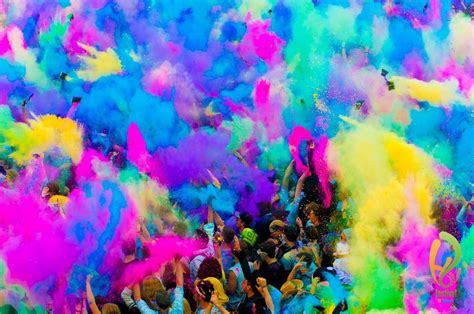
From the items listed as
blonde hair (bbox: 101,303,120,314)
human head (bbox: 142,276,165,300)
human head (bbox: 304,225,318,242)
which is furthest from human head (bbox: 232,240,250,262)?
blonde hair (bbox: 101,303,120,314)

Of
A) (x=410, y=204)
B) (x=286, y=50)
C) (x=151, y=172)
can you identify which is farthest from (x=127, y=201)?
(x=410, y=204)

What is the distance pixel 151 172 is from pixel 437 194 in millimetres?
1697

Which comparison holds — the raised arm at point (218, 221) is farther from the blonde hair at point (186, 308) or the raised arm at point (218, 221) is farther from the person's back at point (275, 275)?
the blonde hair at point (186, 308)

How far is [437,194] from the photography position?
324cm

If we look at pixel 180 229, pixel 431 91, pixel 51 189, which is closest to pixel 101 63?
pixel 51 189

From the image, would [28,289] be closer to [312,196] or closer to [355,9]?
[312,196]

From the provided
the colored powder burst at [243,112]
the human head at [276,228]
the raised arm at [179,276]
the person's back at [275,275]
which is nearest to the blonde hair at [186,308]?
the raised arm at [179,276]

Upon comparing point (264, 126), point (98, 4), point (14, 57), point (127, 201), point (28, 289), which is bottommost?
point (28, 289)

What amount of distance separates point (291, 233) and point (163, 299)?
0.83m

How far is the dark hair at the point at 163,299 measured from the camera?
3.12m

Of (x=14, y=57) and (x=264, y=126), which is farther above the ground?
(x=14, y=57)

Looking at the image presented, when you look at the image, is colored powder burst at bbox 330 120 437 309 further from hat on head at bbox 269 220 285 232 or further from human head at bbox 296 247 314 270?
hat on head at bbox 269 220 285 232

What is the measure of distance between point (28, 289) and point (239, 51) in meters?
1.86

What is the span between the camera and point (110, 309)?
3.11 m
